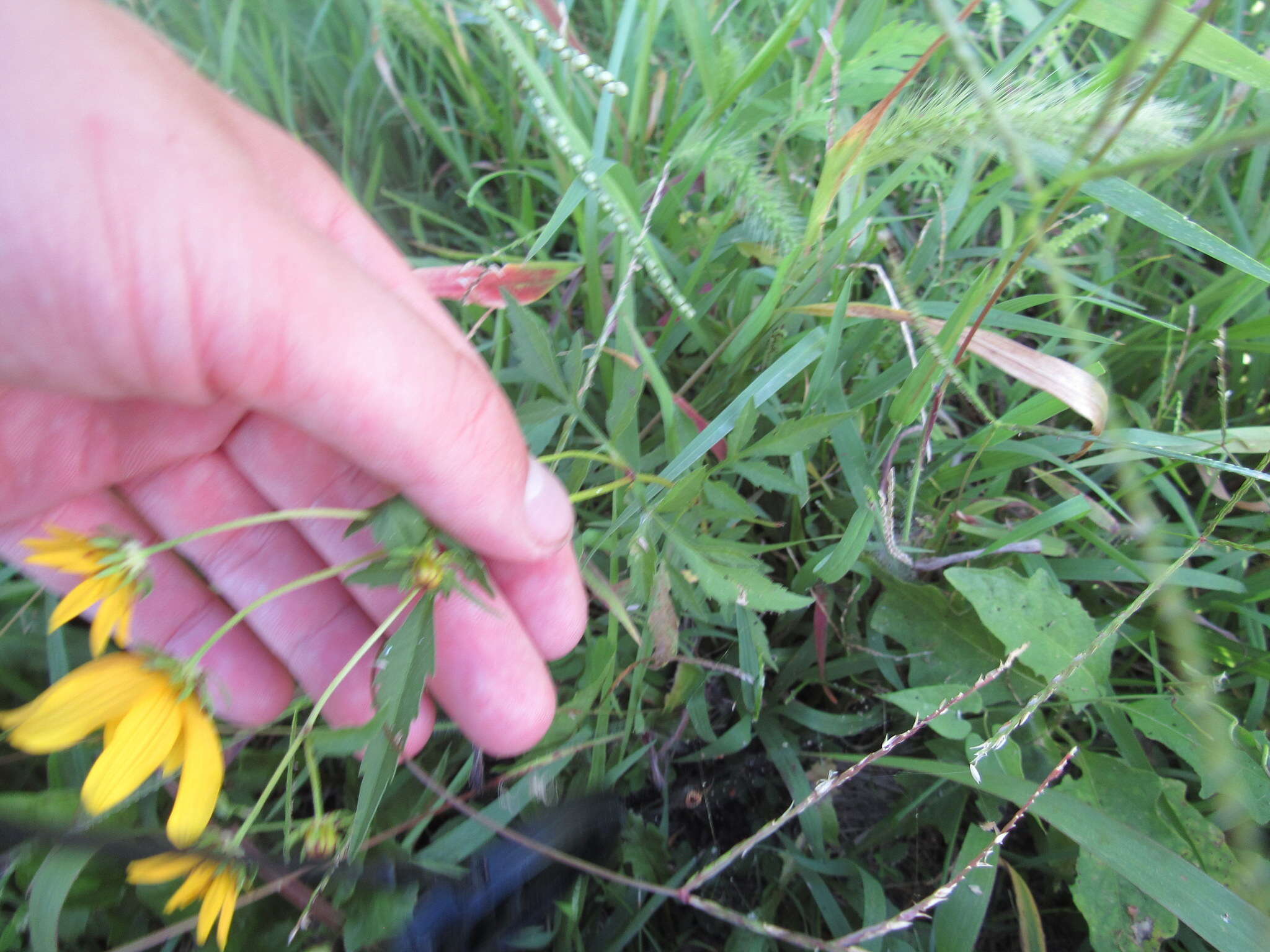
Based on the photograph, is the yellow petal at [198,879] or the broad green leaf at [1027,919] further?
the broad green leaf at [1027,919]

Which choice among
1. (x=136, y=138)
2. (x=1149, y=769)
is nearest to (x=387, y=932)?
(x=136, y=138)

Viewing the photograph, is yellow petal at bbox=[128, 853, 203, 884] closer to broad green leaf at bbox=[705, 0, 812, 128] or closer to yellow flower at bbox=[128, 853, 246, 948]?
yellow flower at bbox=[128, 853, 246, 948]

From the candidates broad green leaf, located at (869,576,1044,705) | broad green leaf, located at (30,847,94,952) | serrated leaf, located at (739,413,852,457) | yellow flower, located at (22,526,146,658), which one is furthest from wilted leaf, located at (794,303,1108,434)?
broad green leaf, located at (30,847,94,952)

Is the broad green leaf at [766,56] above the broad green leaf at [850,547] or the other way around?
above

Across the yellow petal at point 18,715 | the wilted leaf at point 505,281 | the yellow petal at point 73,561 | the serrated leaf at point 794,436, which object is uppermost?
the yellow petal at point 73,561

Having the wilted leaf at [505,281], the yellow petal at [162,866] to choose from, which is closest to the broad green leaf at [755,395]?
the wilted leaf at [505,281]

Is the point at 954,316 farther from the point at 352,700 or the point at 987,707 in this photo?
the point at 352,700

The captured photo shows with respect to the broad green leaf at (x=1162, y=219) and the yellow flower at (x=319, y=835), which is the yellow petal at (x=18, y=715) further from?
the broad green leaf at (x=1162, y=219)
